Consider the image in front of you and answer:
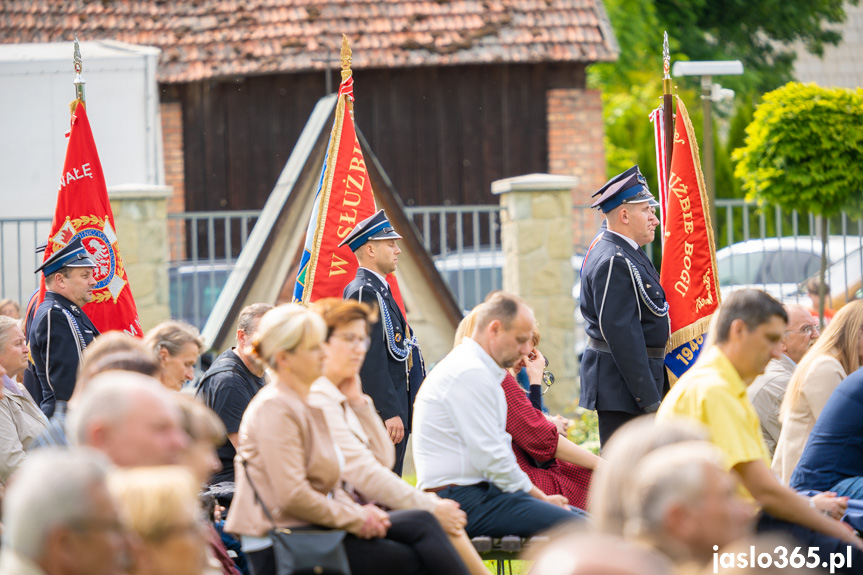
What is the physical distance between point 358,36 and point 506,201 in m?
5.95

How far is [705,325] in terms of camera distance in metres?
6.54

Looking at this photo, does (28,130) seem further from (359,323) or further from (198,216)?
(359,323)

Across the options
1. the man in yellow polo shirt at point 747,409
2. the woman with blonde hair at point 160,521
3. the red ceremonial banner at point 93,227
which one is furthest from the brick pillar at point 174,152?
the woman with blonde hair at point 160,521

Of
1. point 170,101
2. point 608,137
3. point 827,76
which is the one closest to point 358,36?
point 170,101

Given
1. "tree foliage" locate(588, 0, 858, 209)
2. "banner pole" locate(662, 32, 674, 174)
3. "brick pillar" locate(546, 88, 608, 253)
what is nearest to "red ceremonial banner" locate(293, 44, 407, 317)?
"banner pole" locate(662, 32, 674, 174)

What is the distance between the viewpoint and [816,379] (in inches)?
204

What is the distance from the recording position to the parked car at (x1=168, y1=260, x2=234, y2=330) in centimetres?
1033

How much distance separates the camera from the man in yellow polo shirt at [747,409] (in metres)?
4.09

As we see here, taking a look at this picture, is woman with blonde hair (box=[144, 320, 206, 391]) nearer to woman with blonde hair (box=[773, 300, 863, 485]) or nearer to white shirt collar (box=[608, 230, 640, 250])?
white shirt collar (box=[608, 230, 640, 250])

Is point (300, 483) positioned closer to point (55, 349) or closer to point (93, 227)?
point (55, 349)

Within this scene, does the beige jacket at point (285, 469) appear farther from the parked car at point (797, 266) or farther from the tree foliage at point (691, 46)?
the tree foliage at point (691, 46)

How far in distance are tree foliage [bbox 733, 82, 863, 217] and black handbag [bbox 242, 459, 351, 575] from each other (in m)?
6.88

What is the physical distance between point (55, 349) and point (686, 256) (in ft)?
12.4

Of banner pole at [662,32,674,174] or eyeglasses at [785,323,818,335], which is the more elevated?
banner pole at [662,32,674,174]
